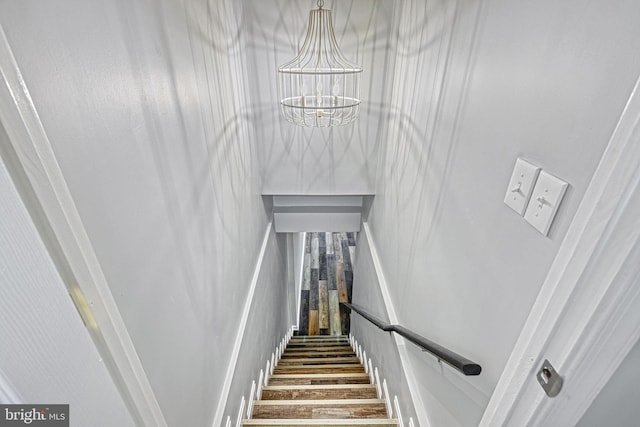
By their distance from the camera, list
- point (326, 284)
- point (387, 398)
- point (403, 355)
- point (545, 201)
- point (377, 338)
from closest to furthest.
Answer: point (545, 201), point (403, 355), point (387, 398), point (377, 338), point (326, 284)

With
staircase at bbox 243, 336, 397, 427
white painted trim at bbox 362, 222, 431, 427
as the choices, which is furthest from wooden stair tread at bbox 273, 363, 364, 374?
white painted trim at bbox 362, 222, 431, 427

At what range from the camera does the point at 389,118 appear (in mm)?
2662

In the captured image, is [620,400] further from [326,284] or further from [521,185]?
[326,284]

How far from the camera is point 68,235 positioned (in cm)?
57

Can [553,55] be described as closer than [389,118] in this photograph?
Yes

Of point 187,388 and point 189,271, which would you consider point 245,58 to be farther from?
point 187,388

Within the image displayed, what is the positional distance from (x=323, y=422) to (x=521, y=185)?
1857 millimetres

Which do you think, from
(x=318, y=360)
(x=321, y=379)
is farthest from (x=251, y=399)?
(x=318, y=360)

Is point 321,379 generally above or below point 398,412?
below

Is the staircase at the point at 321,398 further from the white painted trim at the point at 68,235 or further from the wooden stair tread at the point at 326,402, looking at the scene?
the white painted trim at the point at 68,235

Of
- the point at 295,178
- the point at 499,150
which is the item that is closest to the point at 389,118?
the point at 295,178

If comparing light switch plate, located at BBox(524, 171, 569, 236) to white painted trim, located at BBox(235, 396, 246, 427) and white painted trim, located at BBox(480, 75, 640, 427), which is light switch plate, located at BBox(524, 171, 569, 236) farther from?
white painted trim, located at BBox(235, 396, 246, 427)

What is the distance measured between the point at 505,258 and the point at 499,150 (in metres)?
0.28

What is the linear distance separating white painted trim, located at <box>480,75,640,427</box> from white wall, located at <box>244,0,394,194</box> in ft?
7.26
